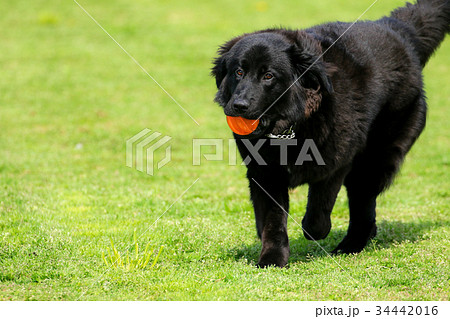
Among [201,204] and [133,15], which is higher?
[133,15]

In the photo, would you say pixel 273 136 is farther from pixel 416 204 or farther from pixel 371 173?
pixel 416 204

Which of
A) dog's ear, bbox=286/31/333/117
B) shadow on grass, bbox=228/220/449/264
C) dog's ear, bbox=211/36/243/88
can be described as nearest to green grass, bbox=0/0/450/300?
shadow on grass, bbox=228/220/449/264

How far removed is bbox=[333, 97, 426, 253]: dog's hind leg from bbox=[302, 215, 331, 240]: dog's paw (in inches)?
18.7

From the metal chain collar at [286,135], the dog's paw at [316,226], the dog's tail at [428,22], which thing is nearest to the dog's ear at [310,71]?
the metal chain collar at [286,135]

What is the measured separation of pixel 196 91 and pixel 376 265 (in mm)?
10325

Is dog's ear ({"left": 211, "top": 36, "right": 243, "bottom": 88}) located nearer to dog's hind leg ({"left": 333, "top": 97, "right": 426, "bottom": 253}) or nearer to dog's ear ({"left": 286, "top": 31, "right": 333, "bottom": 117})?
dog's ear ({"left": 286, "top": 31, "right": 333, "bottom": 117})

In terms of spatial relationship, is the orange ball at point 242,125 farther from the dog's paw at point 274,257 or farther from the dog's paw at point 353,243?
the dog's paw at point 353,243

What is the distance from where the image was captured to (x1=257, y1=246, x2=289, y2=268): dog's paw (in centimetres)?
491

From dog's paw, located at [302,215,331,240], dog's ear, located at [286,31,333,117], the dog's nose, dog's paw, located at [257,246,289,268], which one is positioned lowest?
dog's paw, located at [257,246,289,268]

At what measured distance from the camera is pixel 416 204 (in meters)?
7.45

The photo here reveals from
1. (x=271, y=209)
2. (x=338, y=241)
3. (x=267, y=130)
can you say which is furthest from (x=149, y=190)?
(x=267, y=130)

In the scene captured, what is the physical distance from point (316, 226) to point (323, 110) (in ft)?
3.35

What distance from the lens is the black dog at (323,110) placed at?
15.8 ft

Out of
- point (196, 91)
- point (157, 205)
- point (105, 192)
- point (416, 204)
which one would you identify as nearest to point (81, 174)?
point (105, 192)
